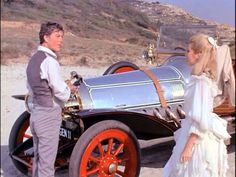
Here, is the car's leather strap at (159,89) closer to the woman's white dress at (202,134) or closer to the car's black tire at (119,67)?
the car's black tire at (119,67)

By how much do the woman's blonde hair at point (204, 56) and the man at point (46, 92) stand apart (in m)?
0.99

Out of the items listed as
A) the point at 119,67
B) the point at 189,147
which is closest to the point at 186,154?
the point at 189,147

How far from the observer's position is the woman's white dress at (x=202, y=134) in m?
3.05

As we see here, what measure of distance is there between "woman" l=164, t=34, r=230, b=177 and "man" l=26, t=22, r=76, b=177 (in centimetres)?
90

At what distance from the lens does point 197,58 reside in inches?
122

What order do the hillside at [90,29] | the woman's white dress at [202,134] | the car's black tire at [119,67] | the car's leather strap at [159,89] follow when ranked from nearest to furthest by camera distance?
the woman's white dress at [202,134], the hillside at [90,29], the car's leather strap at [159,89], the car's black tire at [119,67]

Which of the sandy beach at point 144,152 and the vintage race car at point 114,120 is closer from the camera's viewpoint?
the vintage race car at point 114,120

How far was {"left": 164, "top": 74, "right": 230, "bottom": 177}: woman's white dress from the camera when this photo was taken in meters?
3.05

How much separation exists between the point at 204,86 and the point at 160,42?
7.45 ft

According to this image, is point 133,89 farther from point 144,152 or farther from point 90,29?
point 90,29

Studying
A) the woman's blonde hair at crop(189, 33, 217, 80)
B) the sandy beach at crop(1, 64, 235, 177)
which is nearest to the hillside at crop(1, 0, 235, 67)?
the woman's blonde hair at crop(189, 33, 217, 80)

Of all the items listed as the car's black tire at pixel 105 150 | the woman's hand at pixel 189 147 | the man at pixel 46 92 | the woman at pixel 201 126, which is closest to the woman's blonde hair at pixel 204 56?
the woman at pixel 201 126

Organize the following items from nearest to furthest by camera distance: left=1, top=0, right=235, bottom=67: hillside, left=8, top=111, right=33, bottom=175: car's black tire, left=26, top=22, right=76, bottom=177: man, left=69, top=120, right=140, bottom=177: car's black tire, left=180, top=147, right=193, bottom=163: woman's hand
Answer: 1. left=180, top=147, right=193, bottom=163: woman's hand
2. left=26, top=22, right=76, bottom=177: man
3. left=69, top=120, right=140, bottom=177: car's black tire
4. left=1, top=0, right=235, bottom=67: hillside
5. left=8, top=111, right=33, bottom=175: car's black tire

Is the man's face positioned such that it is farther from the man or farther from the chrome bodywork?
the chrome bodywork
